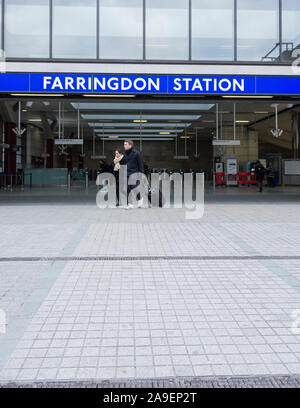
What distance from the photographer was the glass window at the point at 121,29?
13094 mm

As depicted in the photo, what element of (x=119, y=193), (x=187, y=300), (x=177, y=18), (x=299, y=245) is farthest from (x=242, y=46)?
(x=187, y=300)

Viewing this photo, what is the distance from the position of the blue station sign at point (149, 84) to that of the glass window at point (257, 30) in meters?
0.79

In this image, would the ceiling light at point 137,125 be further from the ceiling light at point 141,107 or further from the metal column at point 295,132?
the metal column at point 295,132

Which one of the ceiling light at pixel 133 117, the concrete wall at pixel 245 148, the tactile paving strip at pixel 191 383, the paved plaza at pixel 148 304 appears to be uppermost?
the ceiling light at pixel 133 117

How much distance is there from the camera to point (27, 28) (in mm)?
12922

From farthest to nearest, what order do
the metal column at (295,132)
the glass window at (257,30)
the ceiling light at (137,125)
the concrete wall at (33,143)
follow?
1. the concrete wall at (33,143)
2. the ceiling light at (137,125)
3. the metal column at (295,132)
4. the glass window at (257,30)

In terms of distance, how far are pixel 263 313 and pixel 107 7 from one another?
1171 cm

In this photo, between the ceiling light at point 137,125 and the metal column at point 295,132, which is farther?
the ceiling light at point 137,125

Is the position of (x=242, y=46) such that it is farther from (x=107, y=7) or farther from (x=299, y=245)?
(x=299, y=245)

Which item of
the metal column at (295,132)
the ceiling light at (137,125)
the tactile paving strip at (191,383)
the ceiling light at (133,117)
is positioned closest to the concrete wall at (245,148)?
the metal column at (295,132)

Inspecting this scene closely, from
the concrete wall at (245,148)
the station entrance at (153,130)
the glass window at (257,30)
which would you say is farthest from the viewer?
the concrete wall at (245,148)

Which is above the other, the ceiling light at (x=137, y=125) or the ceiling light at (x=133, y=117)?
the ceiling light at (x=137, y=125)

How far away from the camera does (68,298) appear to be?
13.9 ft

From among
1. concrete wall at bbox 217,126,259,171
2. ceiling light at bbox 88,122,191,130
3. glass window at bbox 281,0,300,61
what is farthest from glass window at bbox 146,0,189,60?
concrete wall at bbox 217,126,259,171
